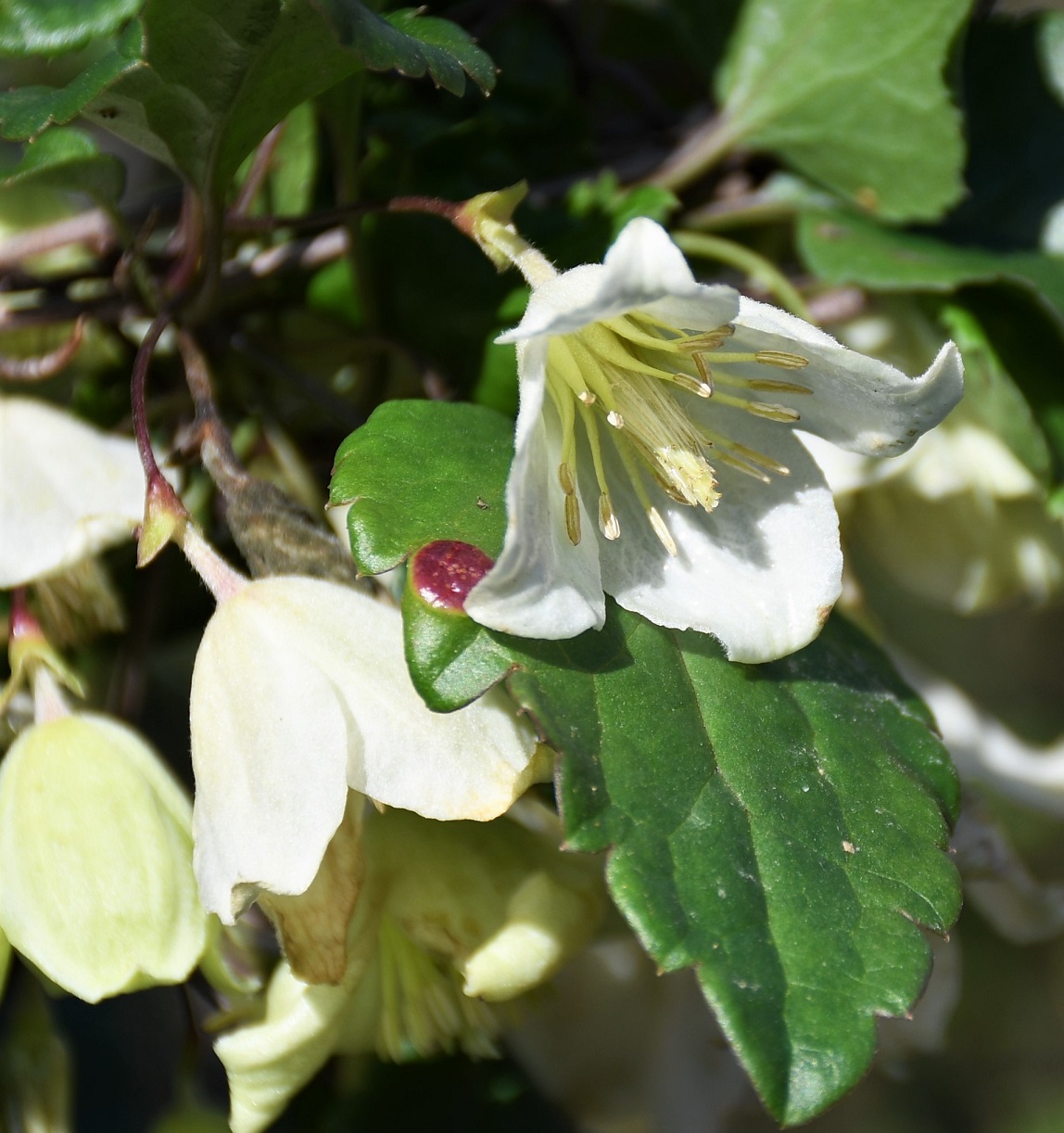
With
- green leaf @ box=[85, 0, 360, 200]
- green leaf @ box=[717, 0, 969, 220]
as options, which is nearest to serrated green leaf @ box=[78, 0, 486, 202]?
green leaf @ box=[85, 0, 360, 200]

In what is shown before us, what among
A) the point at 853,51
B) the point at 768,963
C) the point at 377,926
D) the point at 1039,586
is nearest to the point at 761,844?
the point at 768,963

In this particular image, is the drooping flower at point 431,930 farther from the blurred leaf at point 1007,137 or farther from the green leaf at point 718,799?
the blurred leaf at point 1007,137

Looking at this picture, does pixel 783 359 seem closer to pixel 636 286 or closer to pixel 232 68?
pixel 636 286

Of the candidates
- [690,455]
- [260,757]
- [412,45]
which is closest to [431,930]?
[260,757]

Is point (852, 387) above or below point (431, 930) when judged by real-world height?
above

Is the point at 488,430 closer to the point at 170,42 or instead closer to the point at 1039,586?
the point at 170,42

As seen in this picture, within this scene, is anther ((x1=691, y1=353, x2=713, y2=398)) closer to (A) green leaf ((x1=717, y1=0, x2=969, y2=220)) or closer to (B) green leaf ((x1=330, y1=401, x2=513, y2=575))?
(B) green leaf ((x1=330, y1=401, x2=513, y2=575))

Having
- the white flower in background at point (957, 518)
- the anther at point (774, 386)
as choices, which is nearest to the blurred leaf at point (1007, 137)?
the white flower in background at point (957, 518)
